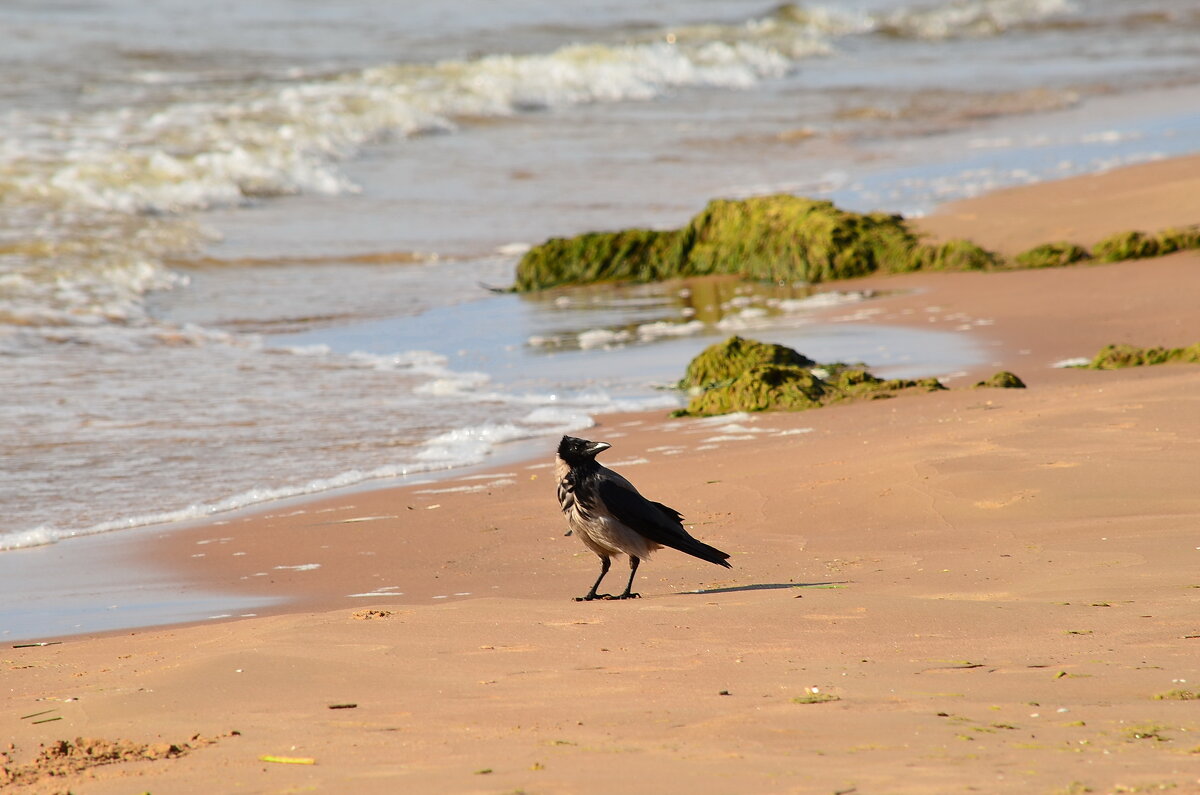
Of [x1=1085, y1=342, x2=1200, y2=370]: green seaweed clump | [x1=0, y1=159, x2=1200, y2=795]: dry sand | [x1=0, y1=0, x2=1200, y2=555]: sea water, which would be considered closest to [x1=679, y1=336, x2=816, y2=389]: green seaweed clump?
[x1=0, y1=0, x2=1200, y2=555]: sea water

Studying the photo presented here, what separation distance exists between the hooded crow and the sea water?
280 centimetres

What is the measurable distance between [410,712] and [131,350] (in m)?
8.70

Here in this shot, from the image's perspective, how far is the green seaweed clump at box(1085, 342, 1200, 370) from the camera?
8578 millimetres

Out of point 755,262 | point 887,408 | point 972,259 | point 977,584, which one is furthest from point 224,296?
point 977,584

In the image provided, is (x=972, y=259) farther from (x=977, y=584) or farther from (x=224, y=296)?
(x=977, y=584)

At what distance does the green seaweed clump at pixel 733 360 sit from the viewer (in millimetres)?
9289

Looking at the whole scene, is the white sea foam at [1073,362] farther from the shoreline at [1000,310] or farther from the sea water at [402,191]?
the sea water at [402,191]

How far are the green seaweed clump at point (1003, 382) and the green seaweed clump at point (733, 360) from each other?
4.49ft

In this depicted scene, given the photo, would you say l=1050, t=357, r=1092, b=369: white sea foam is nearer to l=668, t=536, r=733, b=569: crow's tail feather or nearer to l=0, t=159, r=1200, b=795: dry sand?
l=0, t=159, r=1200, b=795: dry sand

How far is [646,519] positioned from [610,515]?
0.44 feet

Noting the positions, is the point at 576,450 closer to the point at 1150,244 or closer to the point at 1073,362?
the point at 1073,362

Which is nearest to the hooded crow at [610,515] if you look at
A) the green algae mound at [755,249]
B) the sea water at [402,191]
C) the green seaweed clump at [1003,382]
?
the sea water at [402,191]

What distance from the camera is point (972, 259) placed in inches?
506

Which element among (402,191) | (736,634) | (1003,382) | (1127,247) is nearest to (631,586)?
(736,634)
